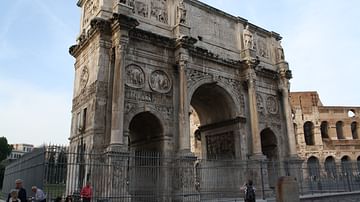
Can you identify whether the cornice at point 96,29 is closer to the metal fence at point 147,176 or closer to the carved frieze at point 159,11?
the carved frieze at point 159,11

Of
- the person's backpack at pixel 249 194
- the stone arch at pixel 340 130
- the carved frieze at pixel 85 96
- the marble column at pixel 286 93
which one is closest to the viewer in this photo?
the person's backpack at pixel 249 194

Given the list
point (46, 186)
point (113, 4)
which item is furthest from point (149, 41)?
point (46, 186)

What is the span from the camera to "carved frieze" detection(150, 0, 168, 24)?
15.7m

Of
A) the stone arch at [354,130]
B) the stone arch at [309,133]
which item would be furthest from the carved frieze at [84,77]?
the stone arch at [354,130]

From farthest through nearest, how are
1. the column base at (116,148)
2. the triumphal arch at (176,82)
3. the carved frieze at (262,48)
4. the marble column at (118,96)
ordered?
the carved frieze at (262,48) → the triumphal arch at (176,82) → the marble column at (118,96) → the column base at (116,148)

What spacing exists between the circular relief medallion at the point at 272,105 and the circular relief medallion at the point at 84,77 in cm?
1114

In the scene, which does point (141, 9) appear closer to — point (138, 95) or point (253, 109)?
point (138, 95)

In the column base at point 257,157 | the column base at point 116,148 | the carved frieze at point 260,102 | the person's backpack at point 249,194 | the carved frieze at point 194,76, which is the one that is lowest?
the person's backpack at point 249,194

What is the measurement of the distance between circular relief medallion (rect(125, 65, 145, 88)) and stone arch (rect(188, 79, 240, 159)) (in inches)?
121

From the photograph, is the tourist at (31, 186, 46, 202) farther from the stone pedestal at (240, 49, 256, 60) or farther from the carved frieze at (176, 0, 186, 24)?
the stone pedestal at (240, 49, 256, 60)

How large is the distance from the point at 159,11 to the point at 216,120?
24.5 ft

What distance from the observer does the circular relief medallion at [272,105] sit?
19.6m

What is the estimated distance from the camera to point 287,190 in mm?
8312

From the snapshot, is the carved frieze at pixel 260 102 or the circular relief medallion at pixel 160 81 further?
the carved frieze at pixel 260 102
